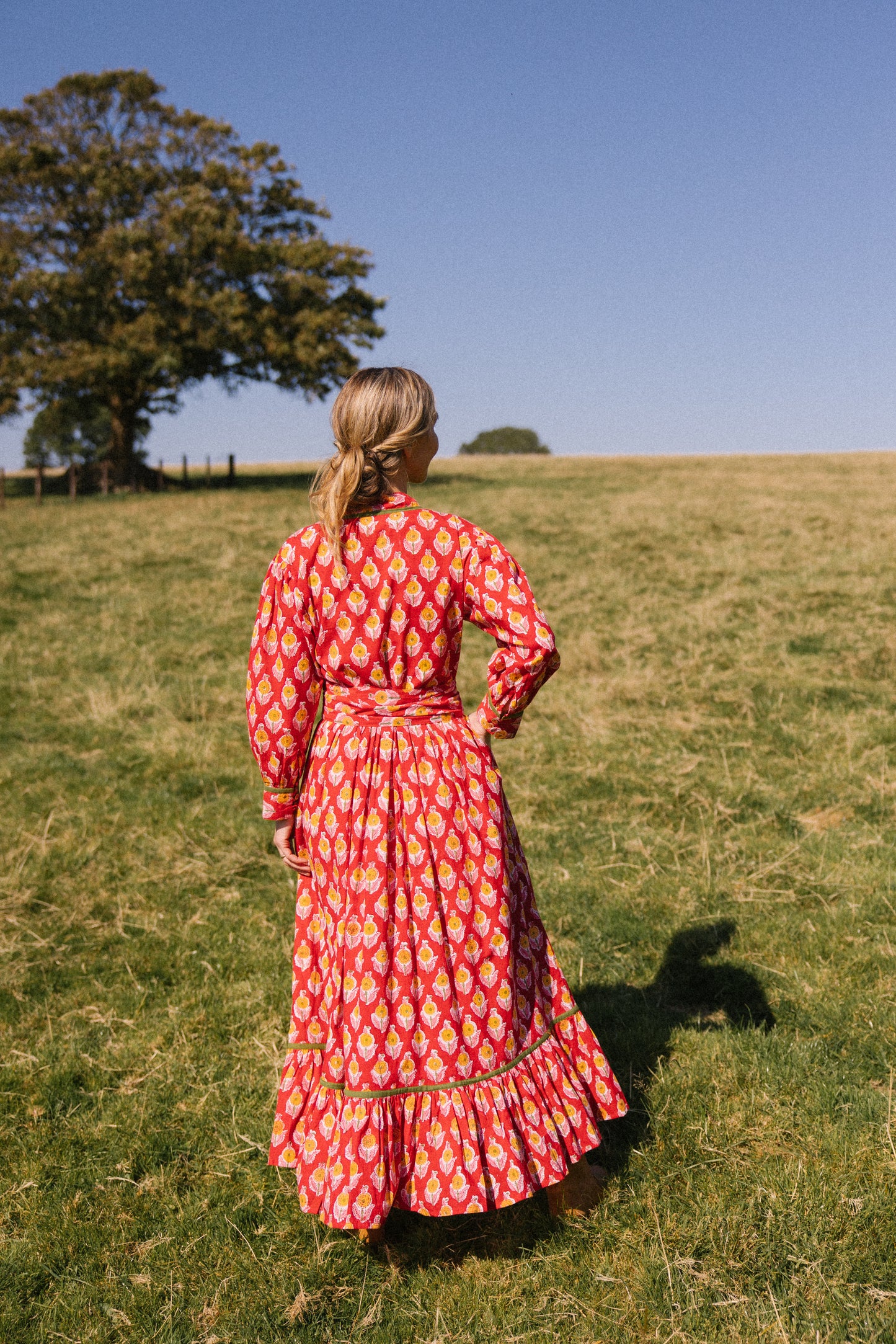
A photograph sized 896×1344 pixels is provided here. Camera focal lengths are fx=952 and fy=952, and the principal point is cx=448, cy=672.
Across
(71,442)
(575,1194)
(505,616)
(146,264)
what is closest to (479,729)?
(505,616)

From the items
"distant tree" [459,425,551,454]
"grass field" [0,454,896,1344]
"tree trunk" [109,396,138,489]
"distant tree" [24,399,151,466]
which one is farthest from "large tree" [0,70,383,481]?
"distant tree" [459,425,551,454]

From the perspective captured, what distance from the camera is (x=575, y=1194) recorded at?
10.9ft

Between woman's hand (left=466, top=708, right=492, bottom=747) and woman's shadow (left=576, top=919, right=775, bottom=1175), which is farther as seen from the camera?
woman's shadow (left=576, top=919, right=775, bottom=1175)

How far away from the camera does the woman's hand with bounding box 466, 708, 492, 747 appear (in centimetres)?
320

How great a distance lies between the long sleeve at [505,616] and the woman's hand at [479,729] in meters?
0.09

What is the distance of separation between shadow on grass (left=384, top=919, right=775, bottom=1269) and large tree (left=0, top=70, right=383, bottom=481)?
95.9 ft

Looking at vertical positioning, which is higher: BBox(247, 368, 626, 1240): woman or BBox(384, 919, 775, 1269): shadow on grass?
BBox(247, 368, 626, 1240): woman

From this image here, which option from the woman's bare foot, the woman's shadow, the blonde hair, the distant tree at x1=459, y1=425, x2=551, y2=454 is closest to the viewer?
the blonde hair

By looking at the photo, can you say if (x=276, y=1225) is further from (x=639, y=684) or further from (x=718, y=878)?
(x=639, y=684)

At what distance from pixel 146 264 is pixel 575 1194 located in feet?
108

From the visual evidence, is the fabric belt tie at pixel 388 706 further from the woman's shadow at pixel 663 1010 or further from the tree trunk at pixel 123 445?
the tree trunk at pixel 123 445

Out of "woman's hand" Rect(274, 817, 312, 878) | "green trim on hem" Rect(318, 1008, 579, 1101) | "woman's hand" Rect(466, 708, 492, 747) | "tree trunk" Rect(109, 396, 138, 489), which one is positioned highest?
"tree trunk" Rect(109, 396, 138, 489)

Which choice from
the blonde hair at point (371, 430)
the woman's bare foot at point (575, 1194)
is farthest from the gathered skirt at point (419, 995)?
the blonde hair at point (371, 430)

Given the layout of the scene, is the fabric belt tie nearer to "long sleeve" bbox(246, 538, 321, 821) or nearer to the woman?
the woman
